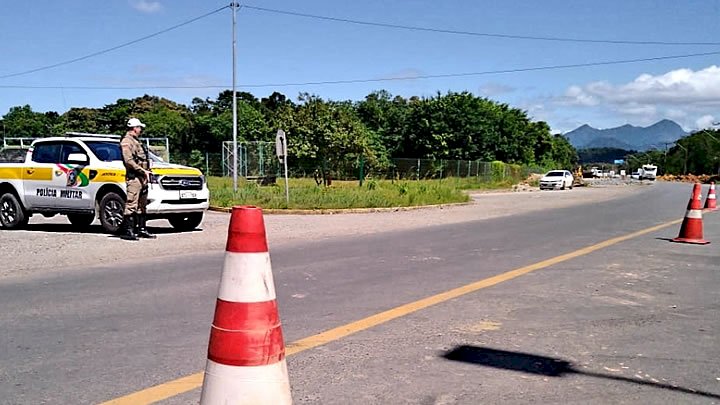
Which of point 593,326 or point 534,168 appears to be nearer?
point 593,326

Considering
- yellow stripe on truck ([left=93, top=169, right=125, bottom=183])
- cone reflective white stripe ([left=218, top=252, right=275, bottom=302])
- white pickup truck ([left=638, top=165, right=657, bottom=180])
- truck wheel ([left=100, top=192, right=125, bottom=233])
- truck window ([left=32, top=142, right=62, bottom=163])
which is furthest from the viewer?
white pickup truck ([left=638, top=165, right=657, bottom=180])

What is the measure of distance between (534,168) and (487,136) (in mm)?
12806

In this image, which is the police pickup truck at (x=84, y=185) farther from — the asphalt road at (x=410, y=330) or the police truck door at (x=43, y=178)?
the asphalt road at (x=410, y=330)

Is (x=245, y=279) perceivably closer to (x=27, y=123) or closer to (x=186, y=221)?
(x=186, y=221)

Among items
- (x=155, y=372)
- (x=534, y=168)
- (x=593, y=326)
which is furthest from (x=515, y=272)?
(x=534, y=168)

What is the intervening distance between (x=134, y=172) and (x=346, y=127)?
96.2 feet

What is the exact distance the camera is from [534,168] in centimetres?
6719

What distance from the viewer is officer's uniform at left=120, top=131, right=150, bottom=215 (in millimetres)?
10586

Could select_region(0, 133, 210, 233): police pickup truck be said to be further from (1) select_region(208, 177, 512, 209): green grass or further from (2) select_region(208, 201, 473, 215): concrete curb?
(1) select_region(208, 177, 512, 209): green grass

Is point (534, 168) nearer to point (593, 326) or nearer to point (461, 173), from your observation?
point (461, 173)

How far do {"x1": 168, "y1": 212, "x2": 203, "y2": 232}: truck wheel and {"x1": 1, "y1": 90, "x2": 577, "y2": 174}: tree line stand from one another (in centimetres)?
2402

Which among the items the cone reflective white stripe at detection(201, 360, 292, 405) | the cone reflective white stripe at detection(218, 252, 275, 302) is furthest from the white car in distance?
the cone reflective white stripe at detection(201, 360, 292, 405)

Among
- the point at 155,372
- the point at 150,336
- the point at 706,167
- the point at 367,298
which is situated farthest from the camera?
the point at 706,167

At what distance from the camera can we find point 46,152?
12297 millimetres
